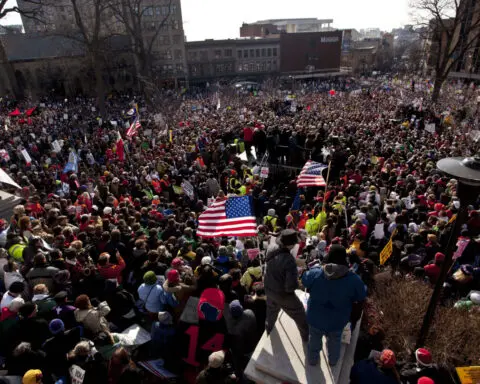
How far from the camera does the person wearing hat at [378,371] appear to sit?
3.86m

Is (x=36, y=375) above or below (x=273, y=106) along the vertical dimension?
above

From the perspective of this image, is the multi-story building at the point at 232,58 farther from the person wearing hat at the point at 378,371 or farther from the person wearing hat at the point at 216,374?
the person wearing hat at the point at 378,371

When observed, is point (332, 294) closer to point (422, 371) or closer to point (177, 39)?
point (422, 371)

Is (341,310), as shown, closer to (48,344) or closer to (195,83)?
(48,344)

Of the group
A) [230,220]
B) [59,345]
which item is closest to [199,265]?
[230,220]

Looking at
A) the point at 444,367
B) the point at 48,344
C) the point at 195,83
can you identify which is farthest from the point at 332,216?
the point at 195,83

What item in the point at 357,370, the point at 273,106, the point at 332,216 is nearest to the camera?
the point at 357,370

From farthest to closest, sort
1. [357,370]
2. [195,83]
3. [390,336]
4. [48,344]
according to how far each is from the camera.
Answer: [195,83] < [390,336] < [48,344] < [357,370]

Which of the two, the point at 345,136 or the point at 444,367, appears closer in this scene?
the point at 444,367

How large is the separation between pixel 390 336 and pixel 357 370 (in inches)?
58.3

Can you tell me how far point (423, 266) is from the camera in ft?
21.4

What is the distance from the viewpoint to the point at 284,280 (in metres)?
4.26

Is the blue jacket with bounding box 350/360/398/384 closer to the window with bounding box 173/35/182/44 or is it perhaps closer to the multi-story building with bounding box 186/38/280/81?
the multi-story building with bounding box 186/38/280/81

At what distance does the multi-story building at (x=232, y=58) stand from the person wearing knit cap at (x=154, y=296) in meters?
60.6
